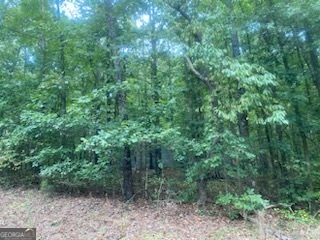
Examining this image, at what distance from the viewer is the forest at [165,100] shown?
605cm

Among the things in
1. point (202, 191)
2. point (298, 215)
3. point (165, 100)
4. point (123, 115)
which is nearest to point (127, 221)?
point (202, 191)

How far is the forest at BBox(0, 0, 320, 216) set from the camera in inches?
238

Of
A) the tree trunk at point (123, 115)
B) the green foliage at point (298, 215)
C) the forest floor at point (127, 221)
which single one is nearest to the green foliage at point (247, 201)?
the forest floor at point (127, 221)

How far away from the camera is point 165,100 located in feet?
23.8

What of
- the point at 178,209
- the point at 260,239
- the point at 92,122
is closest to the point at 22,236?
the point at 92,122

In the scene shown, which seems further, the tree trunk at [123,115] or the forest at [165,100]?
the tree trunk at [123,115]

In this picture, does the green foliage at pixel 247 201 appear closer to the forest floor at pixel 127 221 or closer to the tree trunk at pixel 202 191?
the forest floor at pixel 127 221

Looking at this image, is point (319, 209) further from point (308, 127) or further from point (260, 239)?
point (260, 239)

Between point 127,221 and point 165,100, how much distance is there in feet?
11.3

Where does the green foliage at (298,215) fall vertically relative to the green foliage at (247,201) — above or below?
below

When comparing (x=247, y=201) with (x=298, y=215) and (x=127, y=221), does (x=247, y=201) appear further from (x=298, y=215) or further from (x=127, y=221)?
(x=127, y=221)

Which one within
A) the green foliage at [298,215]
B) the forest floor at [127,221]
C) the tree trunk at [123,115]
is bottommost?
the green foliage at [298,215]

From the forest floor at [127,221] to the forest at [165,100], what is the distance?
485 millimetres

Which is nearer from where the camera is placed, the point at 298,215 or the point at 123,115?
the point at 298,215
